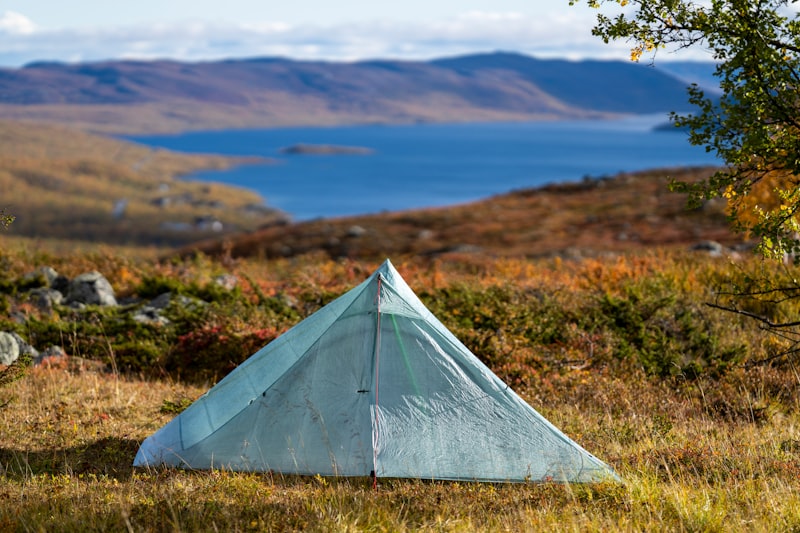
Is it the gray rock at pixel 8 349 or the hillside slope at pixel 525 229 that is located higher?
the gray rock at pixel 8 349

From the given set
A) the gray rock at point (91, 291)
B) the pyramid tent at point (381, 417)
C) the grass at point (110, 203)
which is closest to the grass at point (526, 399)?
the pyramid tent at point (381, 417)

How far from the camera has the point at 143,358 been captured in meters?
10.9

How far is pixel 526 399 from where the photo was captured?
9.13m

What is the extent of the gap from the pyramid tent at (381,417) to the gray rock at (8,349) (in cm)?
422

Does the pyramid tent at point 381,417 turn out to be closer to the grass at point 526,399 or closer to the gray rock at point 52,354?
the grass at point 526,399

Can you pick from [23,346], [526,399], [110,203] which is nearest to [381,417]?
[526,399]

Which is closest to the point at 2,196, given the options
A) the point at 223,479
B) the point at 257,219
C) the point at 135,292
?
the point at 257,219

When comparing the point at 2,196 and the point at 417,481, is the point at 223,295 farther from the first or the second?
the point at 2,196

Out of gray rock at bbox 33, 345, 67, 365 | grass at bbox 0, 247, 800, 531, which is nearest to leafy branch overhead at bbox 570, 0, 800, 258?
grass at bbox 0, 247, 800, 531

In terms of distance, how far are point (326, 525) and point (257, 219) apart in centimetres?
13916

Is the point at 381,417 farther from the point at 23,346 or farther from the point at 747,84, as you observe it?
the point at 23,346

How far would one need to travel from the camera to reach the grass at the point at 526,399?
5.56 meters

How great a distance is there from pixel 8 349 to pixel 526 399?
6.42 metres

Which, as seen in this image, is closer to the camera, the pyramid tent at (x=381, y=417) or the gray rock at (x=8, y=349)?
the pyramid tent at (x=381, y=417)
